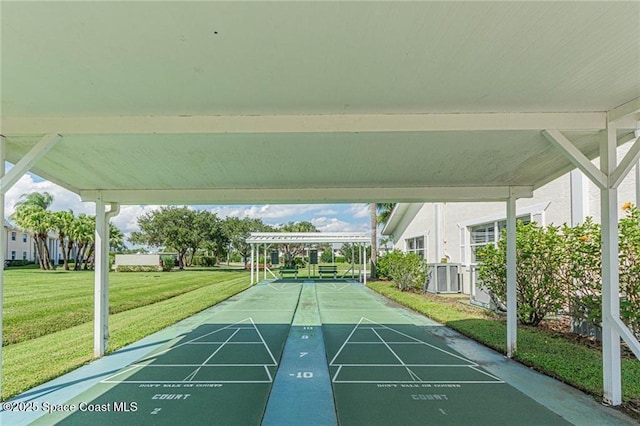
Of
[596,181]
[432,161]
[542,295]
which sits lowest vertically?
[542,295]

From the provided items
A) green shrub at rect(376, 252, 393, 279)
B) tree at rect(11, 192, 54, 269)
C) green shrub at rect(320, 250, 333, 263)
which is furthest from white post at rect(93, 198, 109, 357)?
green shrub at rect(320, 250, 333, 263)

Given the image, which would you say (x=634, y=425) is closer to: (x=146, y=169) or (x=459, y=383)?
(x=459, y=383)

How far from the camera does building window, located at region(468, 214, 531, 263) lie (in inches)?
525

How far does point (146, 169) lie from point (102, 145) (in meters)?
1.16

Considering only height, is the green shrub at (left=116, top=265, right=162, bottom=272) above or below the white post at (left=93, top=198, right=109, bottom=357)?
below

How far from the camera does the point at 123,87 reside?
372 cm

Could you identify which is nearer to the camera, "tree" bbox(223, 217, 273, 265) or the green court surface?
the green court surface

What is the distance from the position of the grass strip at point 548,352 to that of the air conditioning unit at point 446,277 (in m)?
4.70

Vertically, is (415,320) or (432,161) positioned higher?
(432,161)

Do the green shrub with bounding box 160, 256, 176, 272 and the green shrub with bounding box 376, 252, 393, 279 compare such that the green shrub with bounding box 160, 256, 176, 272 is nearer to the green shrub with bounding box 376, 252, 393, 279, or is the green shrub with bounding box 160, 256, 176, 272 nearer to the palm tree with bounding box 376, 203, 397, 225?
the palm tree with bounding box 376, 203, 397, 225

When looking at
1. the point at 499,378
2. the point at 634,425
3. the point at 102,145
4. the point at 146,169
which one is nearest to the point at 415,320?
the point at 499,378

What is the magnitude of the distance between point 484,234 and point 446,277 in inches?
99.7

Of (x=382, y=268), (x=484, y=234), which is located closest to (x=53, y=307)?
(x=484, y=234)

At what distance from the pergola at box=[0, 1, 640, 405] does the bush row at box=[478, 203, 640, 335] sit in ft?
4.34
